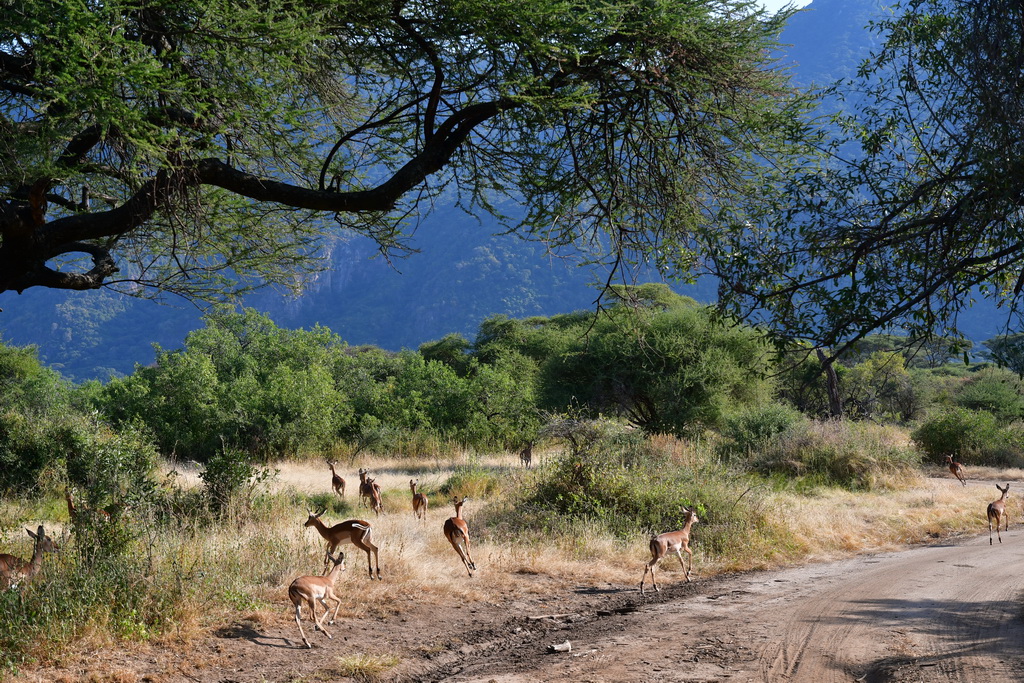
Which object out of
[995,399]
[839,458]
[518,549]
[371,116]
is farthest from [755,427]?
[995,399]

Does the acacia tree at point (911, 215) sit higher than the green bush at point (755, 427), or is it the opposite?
the acacia tree at point (911, 215)

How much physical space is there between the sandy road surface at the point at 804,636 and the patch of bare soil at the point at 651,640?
0.6 inches

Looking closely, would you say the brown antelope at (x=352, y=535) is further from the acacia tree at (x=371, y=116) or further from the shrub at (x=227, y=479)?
the shrub at (x=227, y=479)

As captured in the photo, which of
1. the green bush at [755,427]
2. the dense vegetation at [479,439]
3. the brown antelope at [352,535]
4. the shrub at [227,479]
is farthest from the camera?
the green bush at [755,427]

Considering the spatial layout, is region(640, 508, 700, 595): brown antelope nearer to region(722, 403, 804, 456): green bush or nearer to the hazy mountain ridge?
region(722, 403, 804, 456): green bush

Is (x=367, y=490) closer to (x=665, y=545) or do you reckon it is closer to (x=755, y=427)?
(x=665, y=545)

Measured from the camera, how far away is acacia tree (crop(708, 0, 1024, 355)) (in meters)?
4.77

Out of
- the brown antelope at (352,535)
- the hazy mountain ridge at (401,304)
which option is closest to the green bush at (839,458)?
the brown antelope at (352,535)

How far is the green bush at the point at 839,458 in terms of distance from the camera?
1794cm

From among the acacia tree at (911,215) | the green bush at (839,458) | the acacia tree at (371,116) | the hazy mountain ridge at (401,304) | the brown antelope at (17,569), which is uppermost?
the hazy mountain ridge at (401,304)

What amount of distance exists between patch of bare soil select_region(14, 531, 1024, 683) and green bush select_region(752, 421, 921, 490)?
9555mm

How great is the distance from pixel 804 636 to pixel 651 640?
4.08ft

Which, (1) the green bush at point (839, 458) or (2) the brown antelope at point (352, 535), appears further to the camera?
(1) the green bush at point (839, 458)

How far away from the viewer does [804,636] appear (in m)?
6.30
